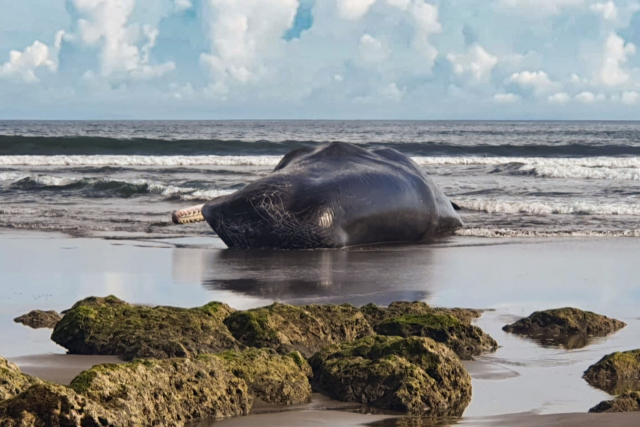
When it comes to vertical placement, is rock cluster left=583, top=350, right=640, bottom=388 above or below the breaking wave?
above

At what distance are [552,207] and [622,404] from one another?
11092 millimetres

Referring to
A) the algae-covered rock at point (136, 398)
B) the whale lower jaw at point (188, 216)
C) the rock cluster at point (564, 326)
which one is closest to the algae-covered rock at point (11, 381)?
the algae-covered rock at point (136, 398)

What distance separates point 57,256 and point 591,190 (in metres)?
12.6

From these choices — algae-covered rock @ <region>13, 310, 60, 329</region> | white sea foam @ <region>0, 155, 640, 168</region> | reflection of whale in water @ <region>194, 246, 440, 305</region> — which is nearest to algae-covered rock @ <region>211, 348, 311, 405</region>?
algae-covered rock @ <region>13, 310, 60, 329</region>

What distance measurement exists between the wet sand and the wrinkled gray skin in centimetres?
29

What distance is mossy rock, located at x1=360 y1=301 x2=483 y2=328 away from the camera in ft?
19.3

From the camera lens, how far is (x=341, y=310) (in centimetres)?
563

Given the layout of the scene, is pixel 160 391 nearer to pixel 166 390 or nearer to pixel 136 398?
pixel 166 390

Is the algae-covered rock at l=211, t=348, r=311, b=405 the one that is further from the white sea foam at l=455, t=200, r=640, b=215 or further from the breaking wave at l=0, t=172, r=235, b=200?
the breaking wave at l=0, t=172, r=235, b=200

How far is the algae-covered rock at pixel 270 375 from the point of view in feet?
13.7

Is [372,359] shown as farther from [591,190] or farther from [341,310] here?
[591,190]

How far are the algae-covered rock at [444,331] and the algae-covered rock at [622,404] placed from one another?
1281mm

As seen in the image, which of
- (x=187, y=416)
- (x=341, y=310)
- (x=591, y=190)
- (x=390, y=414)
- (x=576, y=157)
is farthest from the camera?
(x=576, y=157)

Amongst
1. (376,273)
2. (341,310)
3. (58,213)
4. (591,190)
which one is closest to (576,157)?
(591,190)
